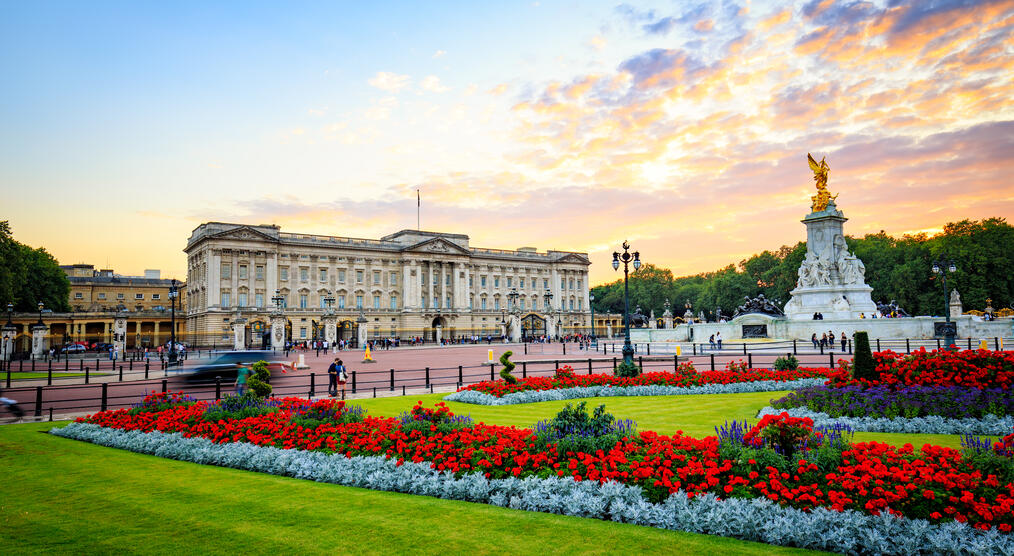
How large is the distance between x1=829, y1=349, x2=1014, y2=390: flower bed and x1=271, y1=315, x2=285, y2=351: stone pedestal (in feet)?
181

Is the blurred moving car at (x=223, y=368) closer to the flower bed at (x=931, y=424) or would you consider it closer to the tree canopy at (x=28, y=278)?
the flower bed at (x=931, y=424)

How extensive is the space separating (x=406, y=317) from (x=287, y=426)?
300 feet

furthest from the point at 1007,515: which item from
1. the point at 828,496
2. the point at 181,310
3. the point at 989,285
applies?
the point at 181,310

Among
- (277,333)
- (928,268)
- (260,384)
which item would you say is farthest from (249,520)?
(928,268)

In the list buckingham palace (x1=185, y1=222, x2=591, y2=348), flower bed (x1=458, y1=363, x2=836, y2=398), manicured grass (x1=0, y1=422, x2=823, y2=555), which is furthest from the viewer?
buckingham palace (x1=185, y1=222, x2=591, y2=348)

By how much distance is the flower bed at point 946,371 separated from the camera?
1327cm

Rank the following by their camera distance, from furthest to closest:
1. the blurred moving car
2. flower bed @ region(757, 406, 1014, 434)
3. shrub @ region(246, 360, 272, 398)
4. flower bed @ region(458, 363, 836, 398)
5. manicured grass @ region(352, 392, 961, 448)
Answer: the blurred moving car
flower bed @ region(458, 363, 836, 398)
shrub @ region(246, 360, 272, 398)
manicured grass @ region(352, 392, 961, 448)
flower bed @ region(757, 406, 1014, 434)

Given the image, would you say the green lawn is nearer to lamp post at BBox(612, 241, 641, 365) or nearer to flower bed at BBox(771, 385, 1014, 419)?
flower bed at BBox(771, 385, 1014, 419)

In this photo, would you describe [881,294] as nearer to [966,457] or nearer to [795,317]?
[795,317]

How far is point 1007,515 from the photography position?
590 cm

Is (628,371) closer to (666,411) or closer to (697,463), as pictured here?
(666,411)

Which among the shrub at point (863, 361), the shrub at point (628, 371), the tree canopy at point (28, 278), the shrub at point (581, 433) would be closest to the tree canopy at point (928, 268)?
the shrub at point (628, 371)

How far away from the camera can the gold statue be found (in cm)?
5011

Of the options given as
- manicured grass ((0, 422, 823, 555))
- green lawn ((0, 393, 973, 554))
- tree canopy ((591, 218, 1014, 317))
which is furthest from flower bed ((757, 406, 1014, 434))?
tree canopy ((591, 218, 1014, 317))
